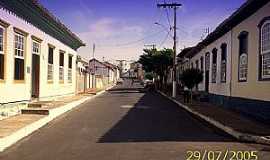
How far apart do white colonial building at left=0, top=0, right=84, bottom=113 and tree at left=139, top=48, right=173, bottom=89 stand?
36.1 meters

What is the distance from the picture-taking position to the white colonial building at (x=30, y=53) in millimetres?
15367

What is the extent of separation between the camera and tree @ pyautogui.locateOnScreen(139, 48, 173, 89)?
64125 mm

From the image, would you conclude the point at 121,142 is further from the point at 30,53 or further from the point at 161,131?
the point at 30,53

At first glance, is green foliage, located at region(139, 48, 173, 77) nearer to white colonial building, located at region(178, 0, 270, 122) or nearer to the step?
white colonial building, located at region(178, 0, 270, 122)

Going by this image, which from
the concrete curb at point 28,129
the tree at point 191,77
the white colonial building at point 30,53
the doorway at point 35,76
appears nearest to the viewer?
the concrete curb at point 28,129

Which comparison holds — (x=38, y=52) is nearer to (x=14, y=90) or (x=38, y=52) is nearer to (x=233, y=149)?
(x=14, y=90)

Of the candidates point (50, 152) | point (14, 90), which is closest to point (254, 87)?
point (14, 90)
